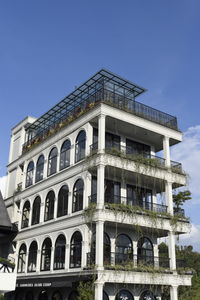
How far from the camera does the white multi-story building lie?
895 inches

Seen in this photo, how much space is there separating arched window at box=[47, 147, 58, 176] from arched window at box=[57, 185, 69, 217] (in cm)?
230

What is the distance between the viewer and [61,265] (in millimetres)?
25219

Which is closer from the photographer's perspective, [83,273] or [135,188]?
[83,273]

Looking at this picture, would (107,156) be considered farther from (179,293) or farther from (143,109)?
(179,293)

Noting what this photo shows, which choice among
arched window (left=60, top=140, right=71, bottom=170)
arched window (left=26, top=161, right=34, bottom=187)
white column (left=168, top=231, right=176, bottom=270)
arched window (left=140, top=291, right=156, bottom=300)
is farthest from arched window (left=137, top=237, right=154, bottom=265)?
arched window (left=26, top=161, right=34, bottom=187)

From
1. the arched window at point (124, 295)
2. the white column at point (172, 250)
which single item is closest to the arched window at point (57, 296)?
the arched window at point (124, 295)

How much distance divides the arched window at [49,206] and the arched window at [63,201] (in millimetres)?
1265

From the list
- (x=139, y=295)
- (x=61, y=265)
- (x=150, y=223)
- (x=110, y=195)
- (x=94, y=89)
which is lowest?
(x=139, y=295)

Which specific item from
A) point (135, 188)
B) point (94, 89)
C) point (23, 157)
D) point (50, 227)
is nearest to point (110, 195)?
point (135, 188)

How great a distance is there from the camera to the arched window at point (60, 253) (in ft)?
82.8

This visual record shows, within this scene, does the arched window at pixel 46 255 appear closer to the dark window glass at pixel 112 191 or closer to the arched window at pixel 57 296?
the arched window at pixel 57 296

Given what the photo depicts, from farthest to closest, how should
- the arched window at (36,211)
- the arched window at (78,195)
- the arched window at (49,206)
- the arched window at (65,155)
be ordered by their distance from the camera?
the arched window at (36,211) < the arched window at (49,206) < the arched window at (65,155) < the arched window at (78,195)

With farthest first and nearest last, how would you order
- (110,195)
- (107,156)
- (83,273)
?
(110,195), (107,156), (83,273)

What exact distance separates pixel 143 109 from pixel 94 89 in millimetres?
4037
